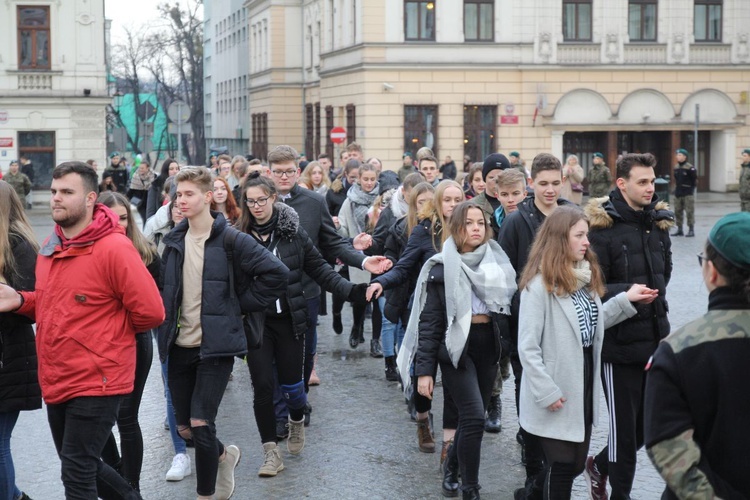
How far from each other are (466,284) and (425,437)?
1.79 meters

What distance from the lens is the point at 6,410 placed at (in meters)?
6.25

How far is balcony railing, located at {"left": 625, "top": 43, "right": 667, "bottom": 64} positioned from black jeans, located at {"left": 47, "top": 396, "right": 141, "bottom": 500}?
1535 inches

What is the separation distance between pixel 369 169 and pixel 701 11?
110 feet

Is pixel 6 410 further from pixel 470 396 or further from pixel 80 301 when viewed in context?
pixel 470 396

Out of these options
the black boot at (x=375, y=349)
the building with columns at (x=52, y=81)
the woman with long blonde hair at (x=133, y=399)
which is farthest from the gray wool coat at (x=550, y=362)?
the building with columns at (x=52, y=81)

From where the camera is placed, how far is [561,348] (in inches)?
245

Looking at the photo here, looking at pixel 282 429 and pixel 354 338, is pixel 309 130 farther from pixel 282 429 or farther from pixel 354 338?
pixel 282 429

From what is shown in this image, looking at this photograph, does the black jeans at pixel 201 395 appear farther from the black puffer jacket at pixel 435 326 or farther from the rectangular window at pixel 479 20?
the rectangular window at pixel 479 20

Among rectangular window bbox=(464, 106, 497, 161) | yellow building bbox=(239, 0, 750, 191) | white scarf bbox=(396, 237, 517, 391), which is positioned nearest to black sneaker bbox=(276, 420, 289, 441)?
white scarf bbox=(396, 237, 517, 391)

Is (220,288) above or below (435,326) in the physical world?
above

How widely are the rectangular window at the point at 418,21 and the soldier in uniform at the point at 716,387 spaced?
39049mm

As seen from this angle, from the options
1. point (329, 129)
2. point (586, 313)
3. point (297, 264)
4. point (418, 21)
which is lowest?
point (586, 313)

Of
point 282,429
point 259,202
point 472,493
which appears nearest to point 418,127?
point 282,429

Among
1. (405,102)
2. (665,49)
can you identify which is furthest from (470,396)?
(665,49)
